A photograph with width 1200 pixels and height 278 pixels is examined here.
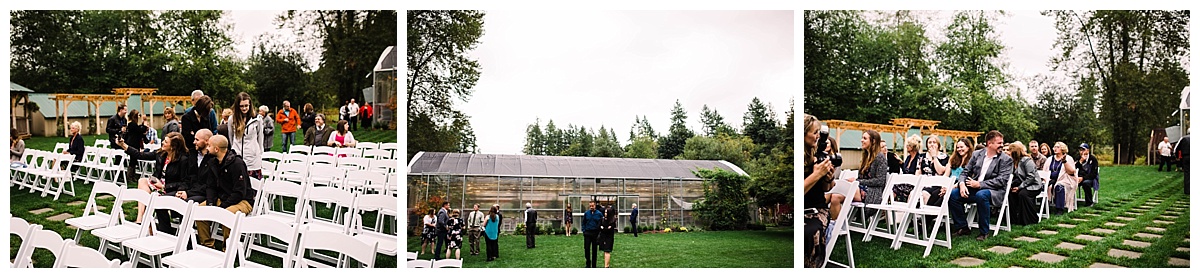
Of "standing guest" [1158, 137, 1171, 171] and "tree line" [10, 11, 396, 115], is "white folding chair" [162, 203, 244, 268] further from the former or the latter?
"standing guest" [1158, 137, 1171, 171]

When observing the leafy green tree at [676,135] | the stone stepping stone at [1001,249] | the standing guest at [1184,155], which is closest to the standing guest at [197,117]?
the leafy green tree at [676,135]

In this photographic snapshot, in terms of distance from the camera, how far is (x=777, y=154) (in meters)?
5.92

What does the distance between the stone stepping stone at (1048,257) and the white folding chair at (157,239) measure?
5.20 m

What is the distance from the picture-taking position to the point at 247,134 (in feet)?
18.9

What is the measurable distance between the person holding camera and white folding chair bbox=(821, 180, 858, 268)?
44 mm

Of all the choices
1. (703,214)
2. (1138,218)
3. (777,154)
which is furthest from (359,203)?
(1138,218)

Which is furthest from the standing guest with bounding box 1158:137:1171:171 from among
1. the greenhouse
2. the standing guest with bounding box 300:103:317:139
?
the standing guest with bounding box 300:103:317:139

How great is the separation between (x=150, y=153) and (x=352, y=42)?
1561 mm

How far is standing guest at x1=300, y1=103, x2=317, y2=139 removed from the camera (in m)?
5.84

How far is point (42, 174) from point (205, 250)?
1730 millimetres

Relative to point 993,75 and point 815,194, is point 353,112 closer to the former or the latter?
point 815,194

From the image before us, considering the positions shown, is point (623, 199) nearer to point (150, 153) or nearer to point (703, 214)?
point (703, 214)

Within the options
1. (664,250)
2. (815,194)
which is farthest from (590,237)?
(815,194)

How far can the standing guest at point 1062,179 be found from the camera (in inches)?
216
